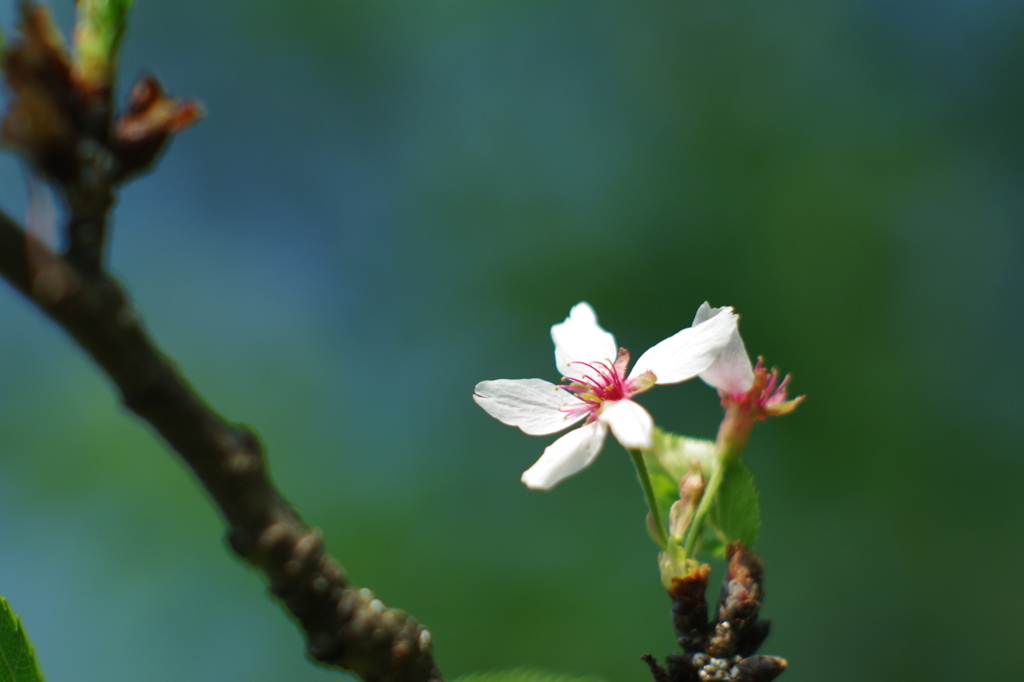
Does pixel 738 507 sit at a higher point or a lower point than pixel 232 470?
higher

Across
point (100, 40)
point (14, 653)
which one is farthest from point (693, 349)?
point (14, 653)

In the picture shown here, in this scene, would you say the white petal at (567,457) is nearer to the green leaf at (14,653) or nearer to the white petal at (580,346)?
the white petal at (580,346)

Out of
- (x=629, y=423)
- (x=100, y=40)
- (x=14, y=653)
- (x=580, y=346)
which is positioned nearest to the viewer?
(x=100, y=40)

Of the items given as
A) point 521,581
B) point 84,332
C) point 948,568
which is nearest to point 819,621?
point 948,568

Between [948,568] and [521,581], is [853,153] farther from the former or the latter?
[521,581]

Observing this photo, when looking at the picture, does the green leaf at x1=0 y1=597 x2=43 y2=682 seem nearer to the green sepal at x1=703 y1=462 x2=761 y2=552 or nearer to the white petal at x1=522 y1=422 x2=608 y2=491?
the white petal at x1=522 y1=422 x2=608 y2=491

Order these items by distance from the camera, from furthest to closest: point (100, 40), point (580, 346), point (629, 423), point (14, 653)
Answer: point (580, 346)
point (629, 423)
point (14, 653)
point (100, 40)

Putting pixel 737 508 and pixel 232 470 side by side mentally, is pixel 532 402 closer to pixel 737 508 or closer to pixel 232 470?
pixel 737 508
